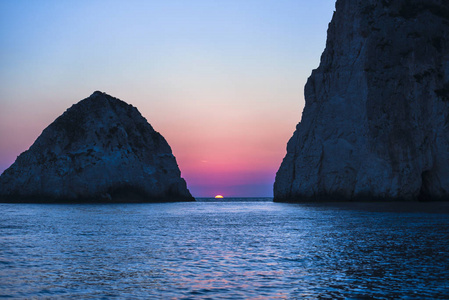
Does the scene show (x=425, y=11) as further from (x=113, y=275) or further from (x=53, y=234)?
(x=113, y=275)

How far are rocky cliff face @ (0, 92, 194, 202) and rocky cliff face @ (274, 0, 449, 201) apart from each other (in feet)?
146

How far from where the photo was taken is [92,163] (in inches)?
4131

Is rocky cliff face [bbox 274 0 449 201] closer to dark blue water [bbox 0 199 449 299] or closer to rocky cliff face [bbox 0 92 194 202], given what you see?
rocky cliff face [bbox 0 92 194 202]

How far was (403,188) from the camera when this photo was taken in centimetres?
7988

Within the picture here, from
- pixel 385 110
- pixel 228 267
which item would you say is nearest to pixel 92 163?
pixel 385 110

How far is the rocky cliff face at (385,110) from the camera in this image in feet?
265

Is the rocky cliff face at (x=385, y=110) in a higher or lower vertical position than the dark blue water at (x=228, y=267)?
higher

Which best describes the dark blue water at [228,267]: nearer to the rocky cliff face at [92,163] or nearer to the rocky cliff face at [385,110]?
the rocky cliff face at [385,110]

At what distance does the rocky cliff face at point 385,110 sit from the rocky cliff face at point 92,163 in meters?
44.4

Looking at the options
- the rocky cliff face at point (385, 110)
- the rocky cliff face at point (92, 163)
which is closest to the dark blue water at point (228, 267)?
the rocky cliff face at point (385, 110)

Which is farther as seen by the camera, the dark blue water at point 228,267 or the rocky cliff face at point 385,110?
the rocky cliff face at point 385,110

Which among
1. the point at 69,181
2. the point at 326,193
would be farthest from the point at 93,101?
the point at 326,193

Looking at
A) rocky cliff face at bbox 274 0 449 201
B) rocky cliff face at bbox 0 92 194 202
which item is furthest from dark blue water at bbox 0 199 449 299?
rocky cliff face at bbox 0 92 194 202

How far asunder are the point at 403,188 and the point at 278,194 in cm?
3379
